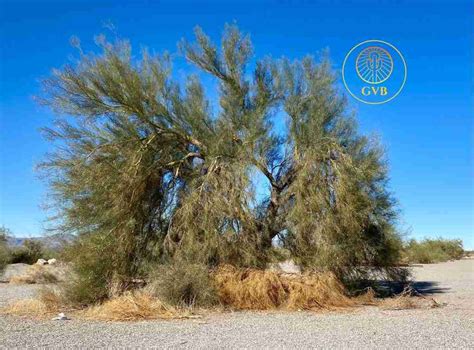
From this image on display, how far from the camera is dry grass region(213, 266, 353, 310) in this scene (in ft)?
45.3

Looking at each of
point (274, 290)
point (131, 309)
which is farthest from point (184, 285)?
point (274, 290)

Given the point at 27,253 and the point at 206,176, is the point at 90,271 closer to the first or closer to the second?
the point at 206,176

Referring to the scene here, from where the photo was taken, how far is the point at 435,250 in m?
49.3

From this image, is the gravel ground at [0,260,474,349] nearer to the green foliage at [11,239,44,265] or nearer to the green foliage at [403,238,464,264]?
the green foliage at [11,239,44,265]

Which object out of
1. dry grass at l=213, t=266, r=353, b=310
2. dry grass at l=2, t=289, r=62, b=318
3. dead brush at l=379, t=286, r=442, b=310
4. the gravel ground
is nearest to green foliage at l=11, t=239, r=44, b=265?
dry grass at l=2, t=289, r=62, b=318

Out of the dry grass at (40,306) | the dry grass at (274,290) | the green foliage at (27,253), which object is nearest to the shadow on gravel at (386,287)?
the dry grass at (274,290)

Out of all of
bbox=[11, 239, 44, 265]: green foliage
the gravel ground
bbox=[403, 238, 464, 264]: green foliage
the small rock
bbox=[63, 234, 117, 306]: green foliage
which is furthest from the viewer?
Result: bbox=[403, 238, 464, 264]: green foliage

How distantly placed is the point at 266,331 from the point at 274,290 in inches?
149

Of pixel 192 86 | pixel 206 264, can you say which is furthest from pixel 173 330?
pixel 192 86

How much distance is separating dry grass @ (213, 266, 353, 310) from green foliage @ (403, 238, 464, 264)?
30678 mm

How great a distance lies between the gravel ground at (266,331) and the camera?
8.97 meters

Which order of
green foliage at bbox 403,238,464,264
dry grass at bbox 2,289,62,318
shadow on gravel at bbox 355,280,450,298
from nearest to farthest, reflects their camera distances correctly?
1. dry grass at bbox 2,289,62,318
2. shadow on gravel at bbox 355,280,450,298
3. green foliage at bbox 403,238,464,264

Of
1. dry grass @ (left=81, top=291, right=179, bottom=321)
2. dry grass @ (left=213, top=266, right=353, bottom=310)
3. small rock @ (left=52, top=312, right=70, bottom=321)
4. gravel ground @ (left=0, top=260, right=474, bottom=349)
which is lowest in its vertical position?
gravel ground @ (left=0, top=260, right=474, bottom=349)

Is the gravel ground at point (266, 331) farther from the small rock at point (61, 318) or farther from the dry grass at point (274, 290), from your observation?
the dry grass at point (274, 290)
